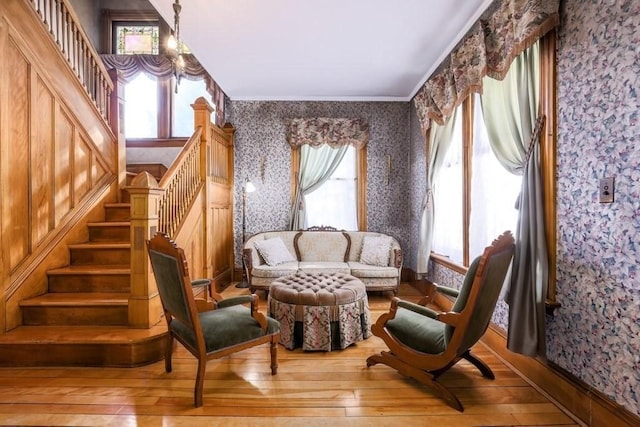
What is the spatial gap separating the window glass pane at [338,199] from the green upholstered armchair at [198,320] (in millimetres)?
3063

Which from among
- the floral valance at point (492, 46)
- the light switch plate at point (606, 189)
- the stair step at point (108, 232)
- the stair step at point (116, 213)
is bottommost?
the stair step at point (108, 232)

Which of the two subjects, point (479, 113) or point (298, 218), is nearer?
point (479, 113)

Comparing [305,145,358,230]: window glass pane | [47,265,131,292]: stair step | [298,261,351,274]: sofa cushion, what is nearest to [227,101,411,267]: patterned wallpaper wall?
[305,145,358,230]: window glass pane

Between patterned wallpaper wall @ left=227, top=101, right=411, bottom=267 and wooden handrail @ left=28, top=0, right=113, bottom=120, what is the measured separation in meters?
1.82

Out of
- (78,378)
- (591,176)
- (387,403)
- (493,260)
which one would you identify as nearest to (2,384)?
(78,378)

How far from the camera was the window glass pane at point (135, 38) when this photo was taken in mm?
5598

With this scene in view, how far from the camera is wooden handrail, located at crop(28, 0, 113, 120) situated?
3285 mm

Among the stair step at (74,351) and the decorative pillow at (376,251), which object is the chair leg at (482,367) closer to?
the decorative pillow at (376,251)

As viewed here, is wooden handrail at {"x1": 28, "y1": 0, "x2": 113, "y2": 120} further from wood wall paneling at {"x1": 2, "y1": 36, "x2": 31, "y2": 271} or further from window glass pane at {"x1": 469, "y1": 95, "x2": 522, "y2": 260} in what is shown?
window glass pane at {"x1": 469, "y1": 95, "x2": 522, "y2": 260}

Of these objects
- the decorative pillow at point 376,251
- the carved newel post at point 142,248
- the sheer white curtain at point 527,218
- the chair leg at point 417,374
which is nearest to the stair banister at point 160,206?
the carved newel post at point 142,248

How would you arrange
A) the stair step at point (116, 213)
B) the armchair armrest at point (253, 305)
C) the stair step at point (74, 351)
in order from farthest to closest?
the stair step at point (116, 213), the stair step at point (74, 351), the armchair armrest at point (253, 305)

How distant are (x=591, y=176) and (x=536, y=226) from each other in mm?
446

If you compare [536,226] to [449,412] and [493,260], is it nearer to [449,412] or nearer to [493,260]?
[493,260]

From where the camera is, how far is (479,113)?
3.29 metres
